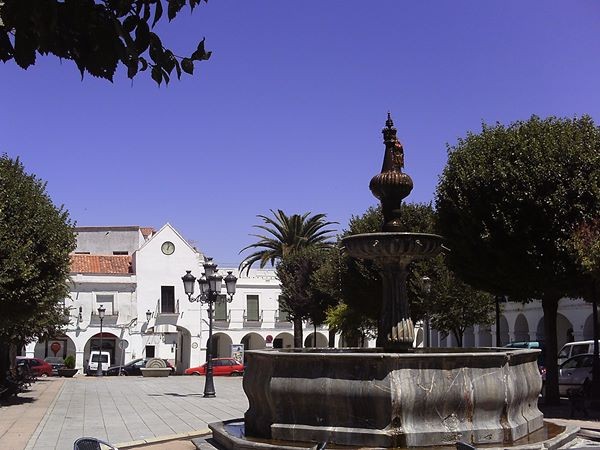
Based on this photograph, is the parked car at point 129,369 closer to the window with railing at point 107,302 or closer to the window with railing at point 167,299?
the window with railing at point 107,302

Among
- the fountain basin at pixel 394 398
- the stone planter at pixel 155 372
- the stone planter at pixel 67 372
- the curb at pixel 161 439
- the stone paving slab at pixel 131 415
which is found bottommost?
the stone planter at pixel 67 372

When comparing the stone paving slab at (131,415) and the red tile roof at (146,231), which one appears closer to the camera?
the stone paving slab at (131,415)

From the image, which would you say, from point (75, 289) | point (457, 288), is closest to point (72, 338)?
point (75, 289)

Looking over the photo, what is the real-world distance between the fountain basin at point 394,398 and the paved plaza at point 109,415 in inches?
151

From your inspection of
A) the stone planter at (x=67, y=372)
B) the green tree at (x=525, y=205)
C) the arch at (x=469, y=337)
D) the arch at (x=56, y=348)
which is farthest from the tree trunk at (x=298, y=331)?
the green tree at (x=525, y=205)

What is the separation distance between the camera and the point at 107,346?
5012 centimetres

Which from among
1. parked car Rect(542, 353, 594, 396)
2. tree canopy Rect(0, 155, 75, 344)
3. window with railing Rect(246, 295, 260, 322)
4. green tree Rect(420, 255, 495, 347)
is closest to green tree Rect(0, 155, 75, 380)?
tree canopy Rect(0, 155, 75, 344)

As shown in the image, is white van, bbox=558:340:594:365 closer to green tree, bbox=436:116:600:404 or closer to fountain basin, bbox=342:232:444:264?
green tree, bbox=436:116:600:404

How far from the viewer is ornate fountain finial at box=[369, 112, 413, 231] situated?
458 inches

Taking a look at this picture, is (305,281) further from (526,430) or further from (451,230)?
(526,430)

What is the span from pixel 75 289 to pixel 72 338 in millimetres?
3363

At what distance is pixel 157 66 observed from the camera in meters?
3.97

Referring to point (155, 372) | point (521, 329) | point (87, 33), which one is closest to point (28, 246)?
point (87, 33)

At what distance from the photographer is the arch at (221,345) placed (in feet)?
176
